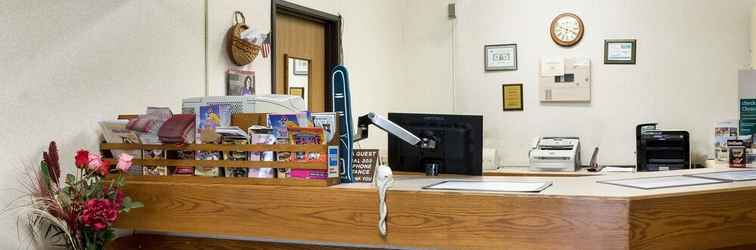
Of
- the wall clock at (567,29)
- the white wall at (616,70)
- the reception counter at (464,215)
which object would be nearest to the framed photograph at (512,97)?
the white wall at (616,70)

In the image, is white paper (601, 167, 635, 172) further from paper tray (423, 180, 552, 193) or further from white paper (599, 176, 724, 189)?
paper tray (423, 180, 552, 193)

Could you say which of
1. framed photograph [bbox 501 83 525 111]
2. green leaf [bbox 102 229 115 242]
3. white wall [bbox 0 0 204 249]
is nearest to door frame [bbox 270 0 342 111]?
white wall [bbox 0 0 204 249]

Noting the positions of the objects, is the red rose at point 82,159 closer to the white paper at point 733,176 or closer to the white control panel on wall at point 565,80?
the white paper at point 733,176

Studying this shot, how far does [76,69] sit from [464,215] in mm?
1554

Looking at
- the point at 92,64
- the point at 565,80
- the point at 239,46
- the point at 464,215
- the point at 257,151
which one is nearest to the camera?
the point at 464,215

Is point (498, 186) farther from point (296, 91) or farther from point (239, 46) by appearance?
point (296, 91)

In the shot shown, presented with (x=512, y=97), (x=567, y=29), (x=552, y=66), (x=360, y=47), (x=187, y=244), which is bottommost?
(x=187, y=244)

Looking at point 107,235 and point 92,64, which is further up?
point 92,64

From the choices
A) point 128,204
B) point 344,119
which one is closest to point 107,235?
point 128,204

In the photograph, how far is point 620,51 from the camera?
5027mm

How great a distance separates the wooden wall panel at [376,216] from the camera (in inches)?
72.6

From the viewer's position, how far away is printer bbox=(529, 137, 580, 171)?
15.3 feet

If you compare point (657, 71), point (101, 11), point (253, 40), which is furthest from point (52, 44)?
point (657, 71)

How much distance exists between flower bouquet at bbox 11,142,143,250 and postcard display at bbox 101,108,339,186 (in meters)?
0.18
